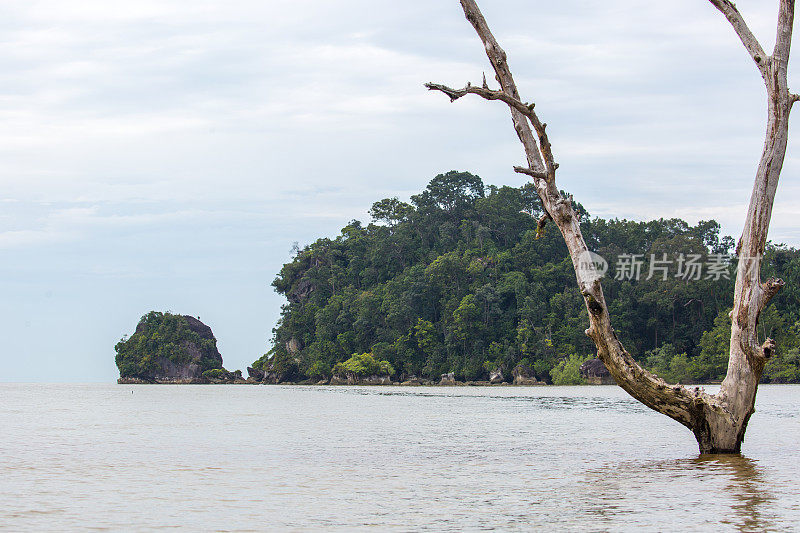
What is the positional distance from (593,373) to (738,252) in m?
Answer: 70.3

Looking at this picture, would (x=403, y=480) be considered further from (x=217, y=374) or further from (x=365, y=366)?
(x=217, y=374)

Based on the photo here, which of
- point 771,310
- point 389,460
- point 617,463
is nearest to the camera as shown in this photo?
point 617,463

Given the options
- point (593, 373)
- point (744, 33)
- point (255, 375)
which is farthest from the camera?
point (255, 375)

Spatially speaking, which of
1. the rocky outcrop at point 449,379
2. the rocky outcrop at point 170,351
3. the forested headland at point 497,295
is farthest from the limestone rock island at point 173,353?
the rocky outcrop at point 449,379

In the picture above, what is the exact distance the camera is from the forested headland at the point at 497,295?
84.4 metres

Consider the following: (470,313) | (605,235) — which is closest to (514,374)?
(470,313)

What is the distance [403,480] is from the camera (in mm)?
13328

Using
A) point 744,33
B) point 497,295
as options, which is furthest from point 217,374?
point 744,33

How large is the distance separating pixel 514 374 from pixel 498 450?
74385 mm

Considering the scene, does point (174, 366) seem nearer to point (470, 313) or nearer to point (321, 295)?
point (321, 295)

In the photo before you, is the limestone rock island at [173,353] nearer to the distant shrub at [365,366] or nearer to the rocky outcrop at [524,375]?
the distant shrub at [365,366]

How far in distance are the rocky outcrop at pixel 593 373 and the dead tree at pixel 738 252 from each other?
69.5 m

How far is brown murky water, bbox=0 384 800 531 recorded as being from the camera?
9.69 meters

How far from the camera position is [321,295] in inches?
4528
